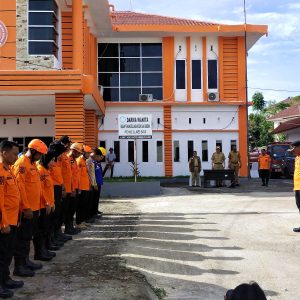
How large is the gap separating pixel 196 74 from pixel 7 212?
21257 mm

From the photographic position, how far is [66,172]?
8242 mm

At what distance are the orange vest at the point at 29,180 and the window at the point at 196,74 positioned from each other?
19.8 m

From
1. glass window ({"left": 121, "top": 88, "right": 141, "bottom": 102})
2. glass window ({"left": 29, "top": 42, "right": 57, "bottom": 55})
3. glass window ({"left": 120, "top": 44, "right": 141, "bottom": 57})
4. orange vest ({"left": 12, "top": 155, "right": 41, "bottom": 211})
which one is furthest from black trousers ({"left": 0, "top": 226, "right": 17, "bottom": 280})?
glass window ({"left": 120, "top": 44, "right": 141, "bottom": 57})

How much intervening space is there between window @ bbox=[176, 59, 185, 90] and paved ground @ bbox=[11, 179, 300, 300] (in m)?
13.9

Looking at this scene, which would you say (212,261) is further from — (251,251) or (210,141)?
(210,141)

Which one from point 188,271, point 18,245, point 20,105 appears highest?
point 20,105

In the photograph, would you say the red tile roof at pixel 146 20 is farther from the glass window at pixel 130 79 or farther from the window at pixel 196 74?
the glass window at pixel 130 79

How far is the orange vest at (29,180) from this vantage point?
19.4 ft

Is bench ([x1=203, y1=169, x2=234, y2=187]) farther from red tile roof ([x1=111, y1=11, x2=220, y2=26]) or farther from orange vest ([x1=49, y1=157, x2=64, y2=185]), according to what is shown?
orange vest ([x1=49, y1=157, x2=64, y2=185])

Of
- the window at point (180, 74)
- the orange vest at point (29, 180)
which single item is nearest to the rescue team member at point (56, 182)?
the orange vest at point (29, 180)

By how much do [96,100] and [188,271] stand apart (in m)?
13.3

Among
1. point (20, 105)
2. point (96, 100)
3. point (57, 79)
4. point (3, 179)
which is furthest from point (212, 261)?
point (20, 105)

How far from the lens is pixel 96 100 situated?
733 inches

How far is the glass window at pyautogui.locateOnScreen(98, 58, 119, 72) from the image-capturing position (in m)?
25.4
